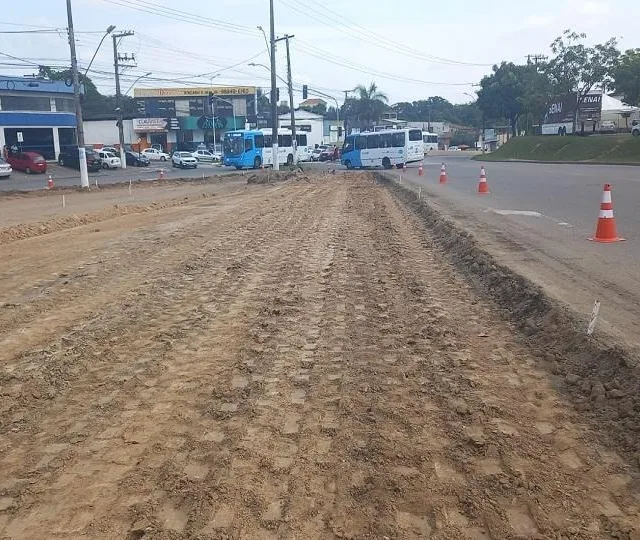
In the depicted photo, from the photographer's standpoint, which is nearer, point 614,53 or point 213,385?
point 213,385

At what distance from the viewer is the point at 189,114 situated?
89.9 meters

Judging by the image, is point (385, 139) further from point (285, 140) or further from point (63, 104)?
point (63, 104)

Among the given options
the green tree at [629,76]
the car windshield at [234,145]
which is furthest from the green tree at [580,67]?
the car windshield at [234,145]

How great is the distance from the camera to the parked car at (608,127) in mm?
58800

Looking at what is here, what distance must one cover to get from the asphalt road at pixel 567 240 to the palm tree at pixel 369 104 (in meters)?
73.8

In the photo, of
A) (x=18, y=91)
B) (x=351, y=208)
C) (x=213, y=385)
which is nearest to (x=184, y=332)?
(x=213, y=385)

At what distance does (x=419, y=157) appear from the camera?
48531 millimetres

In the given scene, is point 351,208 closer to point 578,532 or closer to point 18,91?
point 578,532

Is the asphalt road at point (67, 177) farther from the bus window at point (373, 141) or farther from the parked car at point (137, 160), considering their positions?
the bus window at point (373, 141)

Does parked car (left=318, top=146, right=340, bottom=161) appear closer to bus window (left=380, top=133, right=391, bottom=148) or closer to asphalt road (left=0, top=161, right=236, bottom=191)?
asphalt road (left=0, top=161, right=236, bottom=191)

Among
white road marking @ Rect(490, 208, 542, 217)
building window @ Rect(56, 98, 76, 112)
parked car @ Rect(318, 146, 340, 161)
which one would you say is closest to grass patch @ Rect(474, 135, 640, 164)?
parked car @ Rect(318, 146, 340, 161)

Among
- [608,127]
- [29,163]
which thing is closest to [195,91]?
[29,163]

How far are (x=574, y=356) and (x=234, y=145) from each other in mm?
47738

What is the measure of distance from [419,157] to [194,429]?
46217 millimetres
